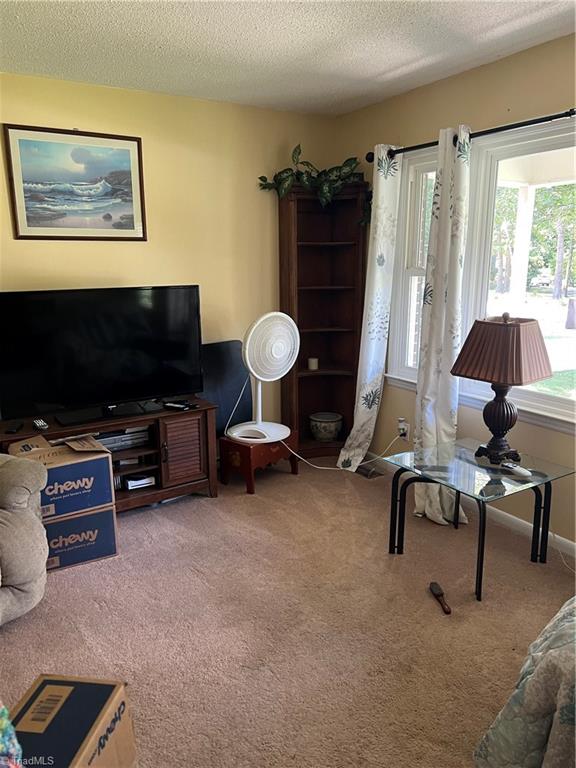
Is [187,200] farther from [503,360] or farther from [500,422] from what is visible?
[500,422]

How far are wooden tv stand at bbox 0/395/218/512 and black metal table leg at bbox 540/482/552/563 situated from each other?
1.84 metres

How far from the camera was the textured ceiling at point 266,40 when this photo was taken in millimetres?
2242

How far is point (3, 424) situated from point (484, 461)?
2508mm

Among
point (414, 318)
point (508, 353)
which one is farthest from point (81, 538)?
point (414, 318)

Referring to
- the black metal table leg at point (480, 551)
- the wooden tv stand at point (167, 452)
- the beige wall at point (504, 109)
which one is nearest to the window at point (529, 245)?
the beige wall at point (504, 109)

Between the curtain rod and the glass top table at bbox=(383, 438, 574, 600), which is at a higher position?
the curtain rod

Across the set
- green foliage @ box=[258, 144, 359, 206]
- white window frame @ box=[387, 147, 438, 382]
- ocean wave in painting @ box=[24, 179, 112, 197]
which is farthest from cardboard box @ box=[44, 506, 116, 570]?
green foliage @ box=[258, 144, 359, 206]

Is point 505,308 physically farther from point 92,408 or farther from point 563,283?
point 92,408

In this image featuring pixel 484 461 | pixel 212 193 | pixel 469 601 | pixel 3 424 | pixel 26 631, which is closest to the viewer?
pixel 26 631

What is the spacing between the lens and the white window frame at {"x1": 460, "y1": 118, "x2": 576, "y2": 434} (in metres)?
2.66

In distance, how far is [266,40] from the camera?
2.54 m

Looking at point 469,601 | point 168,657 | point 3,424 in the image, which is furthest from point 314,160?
point 168,657

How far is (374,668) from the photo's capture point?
2.00 metres

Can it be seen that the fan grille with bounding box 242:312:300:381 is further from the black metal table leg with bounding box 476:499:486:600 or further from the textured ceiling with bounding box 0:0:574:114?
the black metal table leg with bounding box 476:499:486:600
